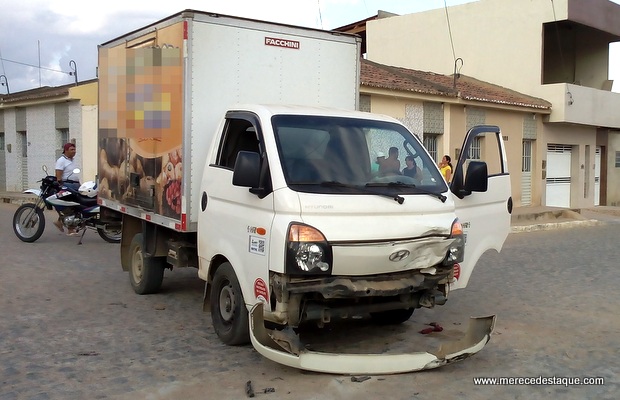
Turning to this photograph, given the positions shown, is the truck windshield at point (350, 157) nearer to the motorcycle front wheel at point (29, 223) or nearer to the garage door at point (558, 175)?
the motorcycle front wheel at point (29, 223)

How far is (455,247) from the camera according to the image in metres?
5.29

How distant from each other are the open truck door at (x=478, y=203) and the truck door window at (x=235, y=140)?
1.90 meters

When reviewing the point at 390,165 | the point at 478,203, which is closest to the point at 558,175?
the point at 478,203

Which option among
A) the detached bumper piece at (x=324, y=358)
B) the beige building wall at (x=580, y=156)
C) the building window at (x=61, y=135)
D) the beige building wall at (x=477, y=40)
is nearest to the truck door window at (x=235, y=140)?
the detached bumper piece at (x=324, y=358)

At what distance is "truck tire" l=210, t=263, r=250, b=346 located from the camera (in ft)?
17.9

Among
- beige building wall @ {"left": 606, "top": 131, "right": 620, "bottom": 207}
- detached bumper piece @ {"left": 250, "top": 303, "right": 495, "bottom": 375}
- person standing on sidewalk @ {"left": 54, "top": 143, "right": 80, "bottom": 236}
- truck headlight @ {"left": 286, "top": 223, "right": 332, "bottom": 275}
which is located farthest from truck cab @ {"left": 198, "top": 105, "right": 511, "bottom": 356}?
beige building wall @ {"left": 606, "top": 131, "right": 620, "bottom": 207}

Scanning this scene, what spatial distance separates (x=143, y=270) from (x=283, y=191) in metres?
3.35

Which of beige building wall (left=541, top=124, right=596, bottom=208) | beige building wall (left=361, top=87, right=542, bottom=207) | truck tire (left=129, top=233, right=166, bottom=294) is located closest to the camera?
truck tire (left=129, top=233, right=166, bottom=294)

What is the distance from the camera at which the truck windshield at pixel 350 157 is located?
5.18m

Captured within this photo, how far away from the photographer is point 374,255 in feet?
15.9

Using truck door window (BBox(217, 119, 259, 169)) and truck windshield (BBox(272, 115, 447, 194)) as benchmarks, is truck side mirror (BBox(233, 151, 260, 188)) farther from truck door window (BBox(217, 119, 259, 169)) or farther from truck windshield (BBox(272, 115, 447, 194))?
truck door window (BBox(217, 119, 259, 169))

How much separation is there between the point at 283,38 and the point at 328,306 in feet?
10.0

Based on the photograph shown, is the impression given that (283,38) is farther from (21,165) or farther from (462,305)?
(21,165)

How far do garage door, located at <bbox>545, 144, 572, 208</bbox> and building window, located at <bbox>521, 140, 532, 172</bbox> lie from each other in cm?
132
